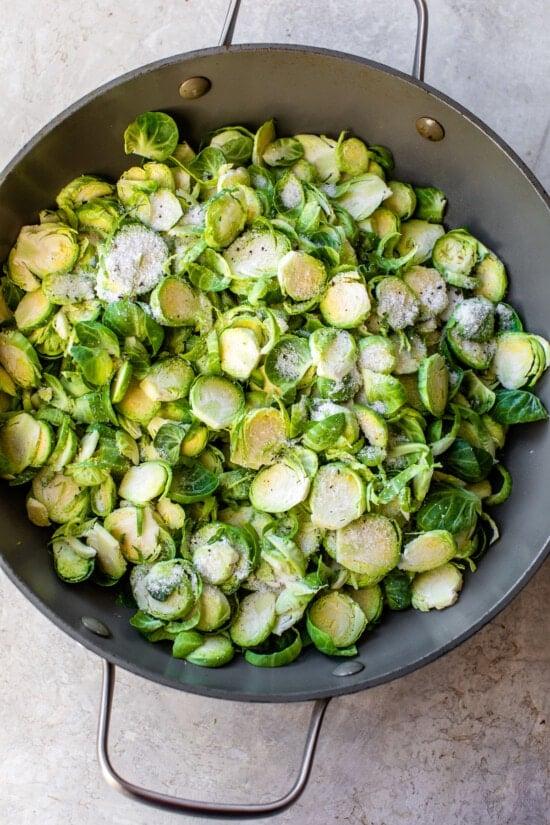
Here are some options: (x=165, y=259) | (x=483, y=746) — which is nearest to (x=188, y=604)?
(x=165, y=259)

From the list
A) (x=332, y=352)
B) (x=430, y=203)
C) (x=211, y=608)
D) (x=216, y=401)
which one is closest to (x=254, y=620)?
(x=211, y=608)

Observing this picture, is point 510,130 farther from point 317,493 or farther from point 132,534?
point 132,534

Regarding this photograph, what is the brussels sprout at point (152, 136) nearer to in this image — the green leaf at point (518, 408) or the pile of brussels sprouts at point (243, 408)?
the pile of brussels sprouts at point (243, 408)

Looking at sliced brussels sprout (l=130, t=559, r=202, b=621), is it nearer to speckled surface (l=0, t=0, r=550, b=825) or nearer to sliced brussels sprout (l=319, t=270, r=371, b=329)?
speckled surface (l=0, t=0, r=550, b=825)

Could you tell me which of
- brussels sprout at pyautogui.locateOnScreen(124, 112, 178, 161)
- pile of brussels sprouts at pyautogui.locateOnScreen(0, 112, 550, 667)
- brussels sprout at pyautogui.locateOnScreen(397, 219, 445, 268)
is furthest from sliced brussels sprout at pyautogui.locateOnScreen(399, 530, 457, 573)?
brussels sprout at pyautogui.locateOnScreen(124, 112, 178, 161)

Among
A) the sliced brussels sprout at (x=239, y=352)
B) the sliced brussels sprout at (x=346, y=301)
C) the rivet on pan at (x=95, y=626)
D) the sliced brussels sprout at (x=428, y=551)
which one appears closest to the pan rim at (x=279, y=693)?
the rivet on pan at (x=95, y=626)

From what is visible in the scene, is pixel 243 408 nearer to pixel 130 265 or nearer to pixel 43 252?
pixel 130 265
